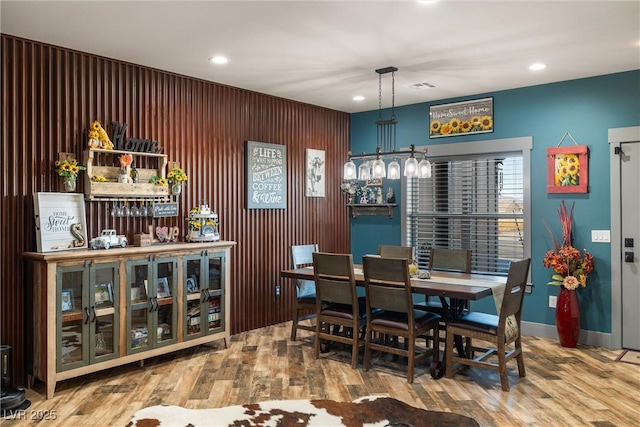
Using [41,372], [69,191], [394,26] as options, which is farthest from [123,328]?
[394,26]

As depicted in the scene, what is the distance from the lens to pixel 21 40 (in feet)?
12.5

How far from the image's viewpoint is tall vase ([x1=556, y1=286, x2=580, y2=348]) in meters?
4.84

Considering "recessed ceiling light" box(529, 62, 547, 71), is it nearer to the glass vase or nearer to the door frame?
the door frame

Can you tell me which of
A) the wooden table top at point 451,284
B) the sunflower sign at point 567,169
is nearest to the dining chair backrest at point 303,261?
the wooden table top at point 451,284

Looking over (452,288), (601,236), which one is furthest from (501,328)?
(601,236)

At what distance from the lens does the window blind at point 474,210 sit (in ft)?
18.4

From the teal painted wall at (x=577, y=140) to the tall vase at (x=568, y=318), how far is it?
25cm

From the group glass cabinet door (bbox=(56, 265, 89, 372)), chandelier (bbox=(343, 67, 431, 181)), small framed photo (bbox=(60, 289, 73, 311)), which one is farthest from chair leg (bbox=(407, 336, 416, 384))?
small framed photo (bbox=(60, 289, 73, 311))

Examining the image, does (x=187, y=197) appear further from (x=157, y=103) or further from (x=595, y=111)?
(x=595, y=111)

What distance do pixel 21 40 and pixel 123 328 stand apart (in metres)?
2.29

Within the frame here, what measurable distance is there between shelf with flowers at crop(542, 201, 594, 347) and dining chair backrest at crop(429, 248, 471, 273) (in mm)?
818

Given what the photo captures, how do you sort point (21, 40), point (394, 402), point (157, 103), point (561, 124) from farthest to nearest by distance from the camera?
point (561, 124) < point (157, 103) < point (21, 40) < point (394, 402)

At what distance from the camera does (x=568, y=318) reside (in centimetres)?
485

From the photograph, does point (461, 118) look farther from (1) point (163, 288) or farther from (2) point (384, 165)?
(1) point (163, 288)
